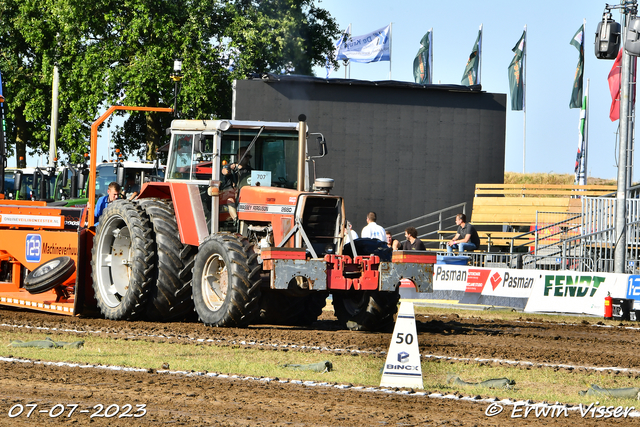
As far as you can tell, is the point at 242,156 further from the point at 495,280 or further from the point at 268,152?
the point at 495,280

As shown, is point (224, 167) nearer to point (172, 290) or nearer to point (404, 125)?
point (172, 290)

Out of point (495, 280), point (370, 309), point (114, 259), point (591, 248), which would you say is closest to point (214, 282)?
point (370, 309)

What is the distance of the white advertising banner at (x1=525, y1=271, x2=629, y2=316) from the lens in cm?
1573

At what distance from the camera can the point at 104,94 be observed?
105 feet

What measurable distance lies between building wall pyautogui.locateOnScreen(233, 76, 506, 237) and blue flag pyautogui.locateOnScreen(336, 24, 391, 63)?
630 inches

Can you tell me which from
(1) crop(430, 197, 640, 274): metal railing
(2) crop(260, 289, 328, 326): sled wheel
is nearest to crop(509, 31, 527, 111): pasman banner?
(1) crop(430, 197, 640, 274): metal railing

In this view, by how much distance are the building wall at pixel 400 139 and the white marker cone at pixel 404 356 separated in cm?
1746

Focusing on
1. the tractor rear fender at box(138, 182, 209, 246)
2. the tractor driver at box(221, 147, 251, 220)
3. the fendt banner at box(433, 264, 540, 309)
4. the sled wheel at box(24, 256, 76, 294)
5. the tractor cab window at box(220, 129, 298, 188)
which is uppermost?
the tractor cab window at box(220, 129, 298, 188)

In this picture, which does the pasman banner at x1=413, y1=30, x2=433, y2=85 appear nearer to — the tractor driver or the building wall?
the building wall

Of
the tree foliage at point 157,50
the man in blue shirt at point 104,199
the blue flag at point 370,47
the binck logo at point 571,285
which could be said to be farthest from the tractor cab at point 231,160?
the blue flag at point 370,47

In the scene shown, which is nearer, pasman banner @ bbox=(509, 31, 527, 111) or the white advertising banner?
the white advertising banner

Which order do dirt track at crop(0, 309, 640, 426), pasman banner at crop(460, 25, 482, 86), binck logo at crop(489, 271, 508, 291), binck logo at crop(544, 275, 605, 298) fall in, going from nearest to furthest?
dirt track at crop(0, 309, 640, 426) < binck logo at crop(544, 275, 605, 298) < binck logo at crop(489, 271, 508, 291) < pasman banner at crop(460, 25, 482, 86)

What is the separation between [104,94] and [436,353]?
2490cm

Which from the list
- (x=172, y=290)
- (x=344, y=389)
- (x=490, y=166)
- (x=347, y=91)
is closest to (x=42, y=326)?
(x=172, y=290)
